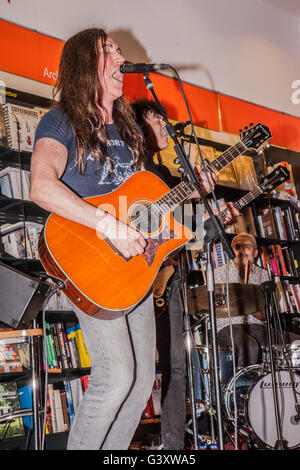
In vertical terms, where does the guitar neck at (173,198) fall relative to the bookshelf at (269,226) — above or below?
below

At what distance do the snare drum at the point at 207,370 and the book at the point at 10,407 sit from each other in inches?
47.2

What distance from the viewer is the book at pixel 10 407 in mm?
2848

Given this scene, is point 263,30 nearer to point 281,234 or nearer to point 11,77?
point 281,234

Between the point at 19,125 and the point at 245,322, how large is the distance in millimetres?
2394

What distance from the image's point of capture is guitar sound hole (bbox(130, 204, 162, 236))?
1.92 meters

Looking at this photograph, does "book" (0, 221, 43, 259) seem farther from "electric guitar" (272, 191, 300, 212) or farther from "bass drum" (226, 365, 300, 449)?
"electric guitar" (272, 191, 300, 212)

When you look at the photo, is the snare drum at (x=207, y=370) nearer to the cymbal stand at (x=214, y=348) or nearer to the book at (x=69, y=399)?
the book at (x=69, y=399)

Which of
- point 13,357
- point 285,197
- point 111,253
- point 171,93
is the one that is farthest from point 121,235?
point 285,197

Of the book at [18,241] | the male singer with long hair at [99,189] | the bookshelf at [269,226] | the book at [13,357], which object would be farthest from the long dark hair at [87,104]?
the bookshelf at [269,226]

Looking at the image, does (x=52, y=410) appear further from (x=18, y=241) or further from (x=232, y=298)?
(x=232, y=298)

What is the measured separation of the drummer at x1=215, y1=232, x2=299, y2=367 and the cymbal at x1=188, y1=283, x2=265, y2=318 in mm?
122

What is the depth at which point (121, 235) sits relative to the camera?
171 centimetres

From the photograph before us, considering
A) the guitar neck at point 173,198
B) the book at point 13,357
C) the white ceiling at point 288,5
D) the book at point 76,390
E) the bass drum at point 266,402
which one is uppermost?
the white ceiling at point 288,5

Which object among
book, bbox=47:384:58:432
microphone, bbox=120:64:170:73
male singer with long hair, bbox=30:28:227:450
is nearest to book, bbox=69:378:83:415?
book, bbox=47:384:58:432
